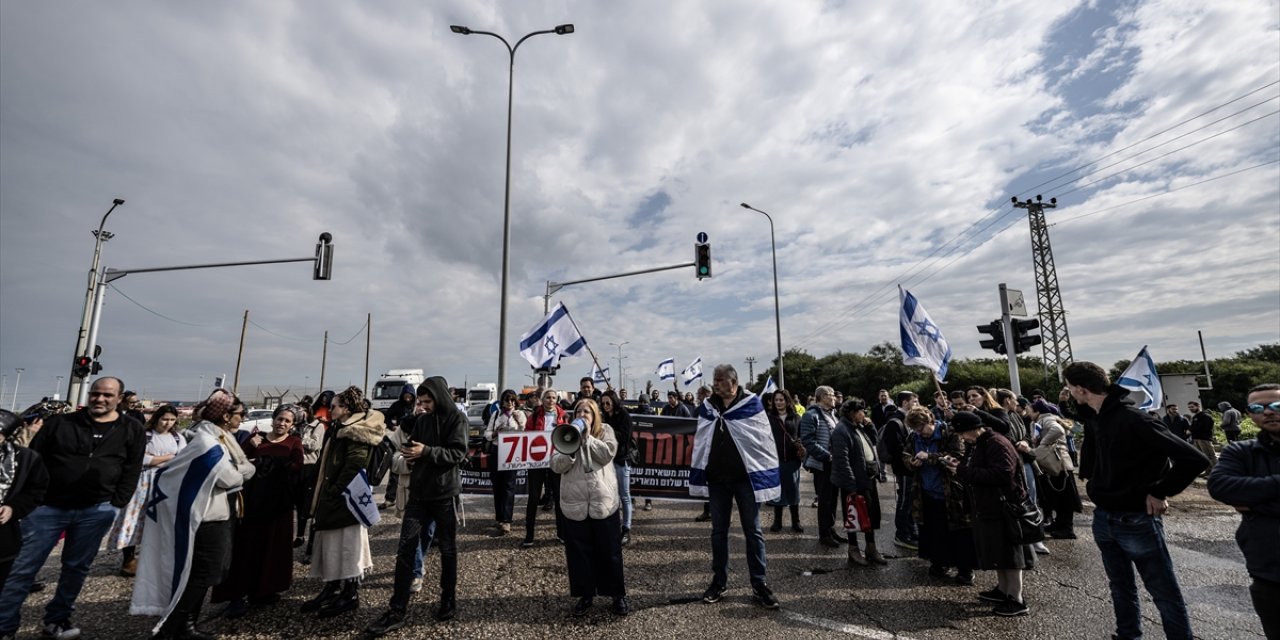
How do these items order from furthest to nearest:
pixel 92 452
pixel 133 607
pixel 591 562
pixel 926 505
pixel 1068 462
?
1. pixel 1068 462
2. pixel 926 505
3. pixel 591 562
4. pixel 92 452
5. pixel 133 607

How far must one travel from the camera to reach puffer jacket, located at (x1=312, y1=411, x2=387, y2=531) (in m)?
4.48

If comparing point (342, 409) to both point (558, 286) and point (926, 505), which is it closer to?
point (926, 505)

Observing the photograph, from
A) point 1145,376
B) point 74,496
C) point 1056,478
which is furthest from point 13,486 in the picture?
point 1145,376

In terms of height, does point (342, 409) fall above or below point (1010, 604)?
above

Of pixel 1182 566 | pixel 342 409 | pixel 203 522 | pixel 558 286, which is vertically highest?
pixel 558 286

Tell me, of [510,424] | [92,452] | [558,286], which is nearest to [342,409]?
[92,452]

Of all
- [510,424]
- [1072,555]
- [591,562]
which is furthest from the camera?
[510,424]

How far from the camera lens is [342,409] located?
478 cm

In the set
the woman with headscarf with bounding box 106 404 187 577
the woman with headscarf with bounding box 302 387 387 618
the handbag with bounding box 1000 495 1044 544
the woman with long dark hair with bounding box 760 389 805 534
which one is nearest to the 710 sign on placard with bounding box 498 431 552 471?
the woman with headscarf with bounding box 302 387 387 618

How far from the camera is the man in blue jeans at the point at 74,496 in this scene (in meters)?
3.97

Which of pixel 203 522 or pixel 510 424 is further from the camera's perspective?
pixel 510 424

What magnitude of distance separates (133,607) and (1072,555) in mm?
8887

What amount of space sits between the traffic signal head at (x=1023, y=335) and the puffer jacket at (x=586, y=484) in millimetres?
9551

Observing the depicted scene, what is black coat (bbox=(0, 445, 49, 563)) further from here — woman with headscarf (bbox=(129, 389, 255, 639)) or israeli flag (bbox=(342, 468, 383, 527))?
israeli flag (bbox=(342, 468, 383, 527))
